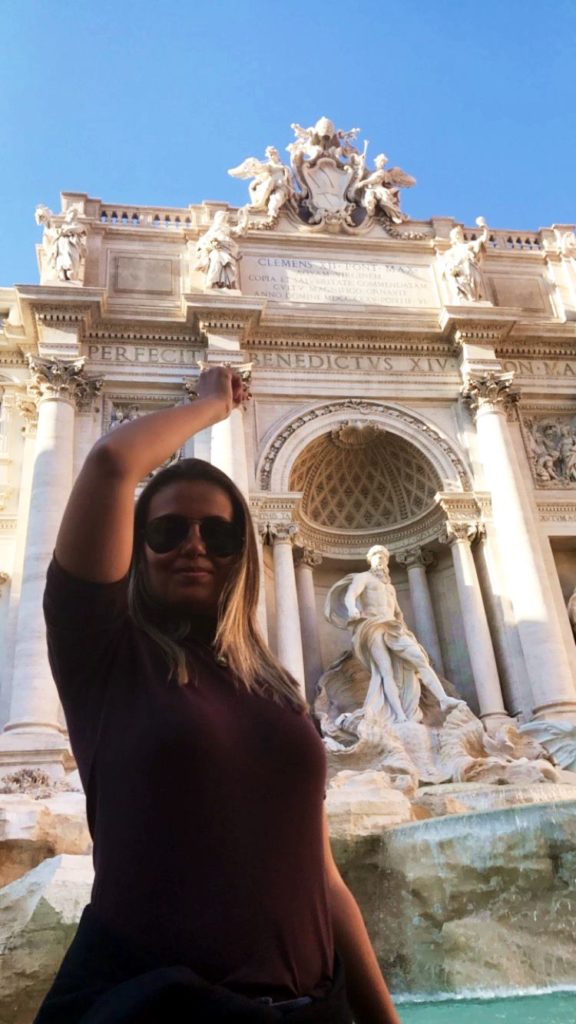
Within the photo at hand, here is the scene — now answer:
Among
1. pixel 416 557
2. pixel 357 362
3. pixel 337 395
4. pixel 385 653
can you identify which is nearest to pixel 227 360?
pixel 337 395

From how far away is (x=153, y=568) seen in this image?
146cm

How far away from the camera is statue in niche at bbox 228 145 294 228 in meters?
17.0

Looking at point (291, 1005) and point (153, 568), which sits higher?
point (153, 568)

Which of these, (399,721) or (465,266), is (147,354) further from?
(399,721)

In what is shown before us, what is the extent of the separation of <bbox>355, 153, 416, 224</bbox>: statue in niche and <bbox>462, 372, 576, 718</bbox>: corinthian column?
479cm

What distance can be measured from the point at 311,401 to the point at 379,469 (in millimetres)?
2027

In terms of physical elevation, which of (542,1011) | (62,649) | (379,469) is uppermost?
(379,469)

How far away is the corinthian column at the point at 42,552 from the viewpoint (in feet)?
36.3

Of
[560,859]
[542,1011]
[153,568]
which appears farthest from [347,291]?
[153,568]

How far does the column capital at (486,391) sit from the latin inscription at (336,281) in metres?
2.35

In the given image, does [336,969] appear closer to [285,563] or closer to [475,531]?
[285,563]

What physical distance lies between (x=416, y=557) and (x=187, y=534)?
14.1 m

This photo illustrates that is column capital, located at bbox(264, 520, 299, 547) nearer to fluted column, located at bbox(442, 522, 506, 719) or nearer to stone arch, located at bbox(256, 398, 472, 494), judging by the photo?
stone arch, located at bbox(256, 398, 472, 494)

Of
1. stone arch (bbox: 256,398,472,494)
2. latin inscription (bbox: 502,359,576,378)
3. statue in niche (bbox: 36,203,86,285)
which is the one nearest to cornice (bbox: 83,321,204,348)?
statue in niche (bbox: 36,203,86,285)
